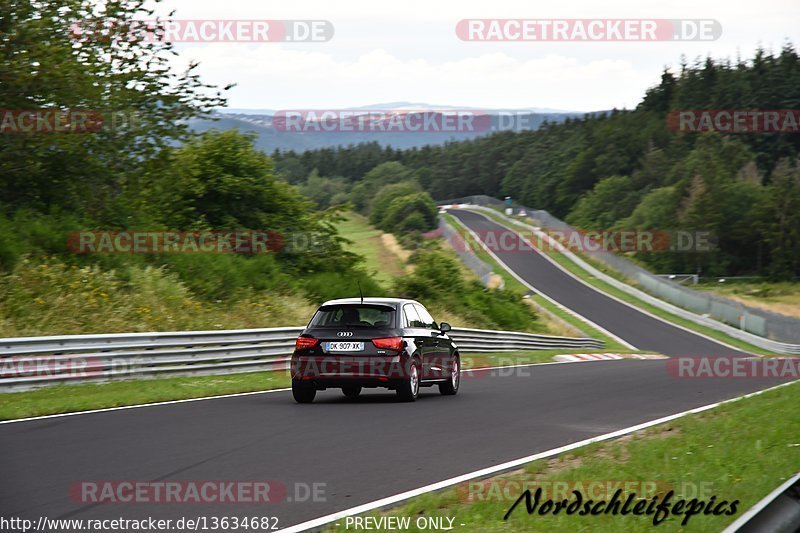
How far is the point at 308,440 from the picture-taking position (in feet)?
34.9

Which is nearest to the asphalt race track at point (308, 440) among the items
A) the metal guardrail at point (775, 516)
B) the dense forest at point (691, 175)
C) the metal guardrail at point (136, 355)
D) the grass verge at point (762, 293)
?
the metal guardrail at point (136, 355)

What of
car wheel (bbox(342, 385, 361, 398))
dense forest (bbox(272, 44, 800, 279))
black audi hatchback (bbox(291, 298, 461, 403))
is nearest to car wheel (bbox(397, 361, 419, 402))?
black audi hatchback (bbox(291, 298, 461, 403))

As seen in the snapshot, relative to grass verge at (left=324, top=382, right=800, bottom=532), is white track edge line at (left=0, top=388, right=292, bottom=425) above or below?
below

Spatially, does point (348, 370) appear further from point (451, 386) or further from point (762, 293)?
point (762, 293)

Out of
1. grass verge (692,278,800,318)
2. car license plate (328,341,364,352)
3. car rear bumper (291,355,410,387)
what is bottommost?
grass verge (692,278,800,318)

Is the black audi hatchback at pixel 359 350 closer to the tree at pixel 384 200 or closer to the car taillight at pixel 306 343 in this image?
the car taillight at pixel 306 343

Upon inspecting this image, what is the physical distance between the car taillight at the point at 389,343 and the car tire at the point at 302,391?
1.13 m

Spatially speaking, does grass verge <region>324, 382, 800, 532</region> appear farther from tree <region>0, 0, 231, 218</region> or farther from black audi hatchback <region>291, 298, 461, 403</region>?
tree <region>0, 0, 231, 218</region>

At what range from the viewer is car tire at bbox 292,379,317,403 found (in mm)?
14820

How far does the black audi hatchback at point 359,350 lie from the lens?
1463 cm

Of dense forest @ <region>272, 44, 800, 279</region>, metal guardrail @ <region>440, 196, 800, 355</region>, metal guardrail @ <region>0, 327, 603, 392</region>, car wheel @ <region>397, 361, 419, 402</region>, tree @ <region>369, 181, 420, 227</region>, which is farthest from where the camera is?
dense forest @ <region>272, 44, 800, 279</region>

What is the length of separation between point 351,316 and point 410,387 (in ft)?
4.44

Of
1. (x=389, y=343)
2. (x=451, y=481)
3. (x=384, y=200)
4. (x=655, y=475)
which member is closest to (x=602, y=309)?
(x=389, y=343)

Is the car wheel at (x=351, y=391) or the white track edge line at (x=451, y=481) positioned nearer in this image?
the white track edge line at (x=451, y=481)
